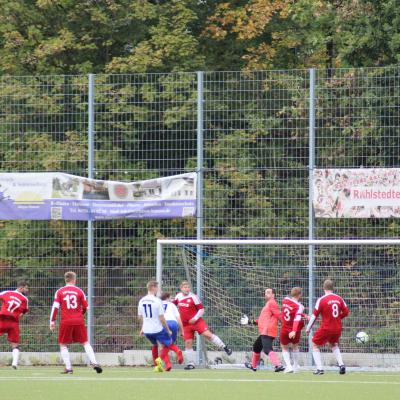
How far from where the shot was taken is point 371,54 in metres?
27.8

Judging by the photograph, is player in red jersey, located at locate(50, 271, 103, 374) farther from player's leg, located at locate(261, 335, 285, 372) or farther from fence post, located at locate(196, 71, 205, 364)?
fence post, located at locate(196, 71, 205, 364)

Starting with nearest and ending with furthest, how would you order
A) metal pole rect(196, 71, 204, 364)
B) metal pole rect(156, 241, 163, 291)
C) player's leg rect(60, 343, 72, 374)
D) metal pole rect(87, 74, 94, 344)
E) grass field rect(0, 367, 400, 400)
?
1. grass field rect(0, 367, 400, 400)
2. player's leg rect(60, 343, 72, 374)
3. metal pole rect(156, 241, 163, 291)
4. metal pole rect(196, 71, 204, 364)
5. metal pole rect(87, 74, 94, 344)

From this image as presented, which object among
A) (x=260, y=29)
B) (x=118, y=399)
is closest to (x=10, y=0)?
(x=260, y=29)

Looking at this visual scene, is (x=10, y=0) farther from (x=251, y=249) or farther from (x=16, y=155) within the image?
(x=251, y=249)

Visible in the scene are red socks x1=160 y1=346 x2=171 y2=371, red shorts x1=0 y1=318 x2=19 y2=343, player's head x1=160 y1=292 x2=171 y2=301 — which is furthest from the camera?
red shorts x1=0 y1=318 x2=19 y2=343

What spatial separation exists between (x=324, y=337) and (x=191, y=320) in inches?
109

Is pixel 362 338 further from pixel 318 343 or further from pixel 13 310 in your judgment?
pixel 13 310

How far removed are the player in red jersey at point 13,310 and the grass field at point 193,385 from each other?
5.16 feet

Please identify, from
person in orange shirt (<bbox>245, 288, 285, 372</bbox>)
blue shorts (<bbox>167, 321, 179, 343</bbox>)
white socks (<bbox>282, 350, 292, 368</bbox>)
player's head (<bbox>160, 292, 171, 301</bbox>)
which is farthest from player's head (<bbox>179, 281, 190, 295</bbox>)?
white socks (<bbox>282, 350, 292, 368</bbox>)

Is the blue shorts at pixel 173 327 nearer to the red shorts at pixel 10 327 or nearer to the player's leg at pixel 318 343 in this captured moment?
the player's leg at pixel 318 343

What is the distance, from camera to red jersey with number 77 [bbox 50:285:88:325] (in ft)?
71.2

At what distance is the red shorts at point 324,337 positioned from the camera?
22.2 m

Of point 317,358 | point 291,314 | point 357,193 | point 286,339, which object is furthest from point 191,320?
point 357,193

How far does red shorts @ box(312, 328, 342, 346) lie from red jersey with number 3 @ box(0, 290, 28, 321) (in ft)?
17.5
